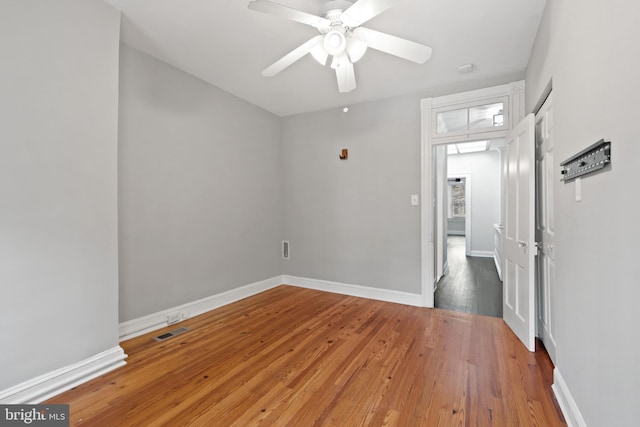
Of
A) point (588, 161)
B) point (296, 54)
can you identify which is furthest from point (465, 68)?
point (588, 161)

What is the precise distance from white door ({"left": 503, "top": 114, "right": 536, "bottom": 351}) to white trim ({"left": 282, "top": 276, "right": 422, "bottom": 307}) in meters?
1.06

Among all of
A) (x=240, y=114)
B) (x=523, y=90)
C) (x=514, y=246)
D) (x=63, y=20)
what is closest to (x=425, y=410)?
(x=514, y=246)

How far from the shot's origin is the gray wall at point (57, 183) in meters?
1.77

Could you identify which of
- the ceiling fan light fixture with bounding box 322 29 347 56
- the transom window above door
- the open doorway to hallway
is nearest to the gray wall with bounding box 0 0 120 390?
the ceiling fan light fixture with bounding box 322 29 347 56

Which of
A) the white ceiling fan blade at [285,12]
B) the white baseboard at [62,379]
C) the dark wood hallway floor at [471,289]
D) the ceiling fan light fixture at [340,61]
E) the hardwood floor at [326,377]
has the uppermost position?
the white ceiling fan blade at [285,12]

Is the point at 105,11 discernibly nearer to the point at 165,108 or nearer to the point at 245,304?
the point at 165,108

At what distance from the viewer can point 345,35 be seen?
195 centimetres

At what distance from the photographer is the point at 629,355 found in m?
0.99

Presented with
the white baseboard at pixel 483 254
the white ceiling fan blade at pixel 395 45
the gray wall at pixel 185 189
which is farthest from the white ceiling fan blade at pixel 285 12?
the white baseboard at pixel 483 254

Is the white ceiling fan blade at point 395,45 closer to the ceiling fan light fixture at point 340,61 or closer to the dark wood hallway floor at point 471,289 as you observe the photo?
the ceiling fan light fixture at point 340,61

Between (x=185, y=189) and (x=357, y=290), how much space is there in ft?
8.62

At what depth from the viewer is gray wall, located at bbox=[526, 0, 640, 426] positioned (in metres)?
0.99

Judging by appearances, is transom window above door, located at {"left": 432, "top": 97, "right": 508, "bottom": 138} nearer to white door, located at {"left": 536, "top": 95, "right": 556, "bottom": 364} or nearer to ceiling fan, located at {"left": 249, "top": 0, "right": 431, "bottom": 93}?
white door, located at {"left": 536, "top": 95, "right": 556, "bottom": 364}

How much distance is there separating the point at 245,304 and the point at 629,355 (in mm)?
3495
